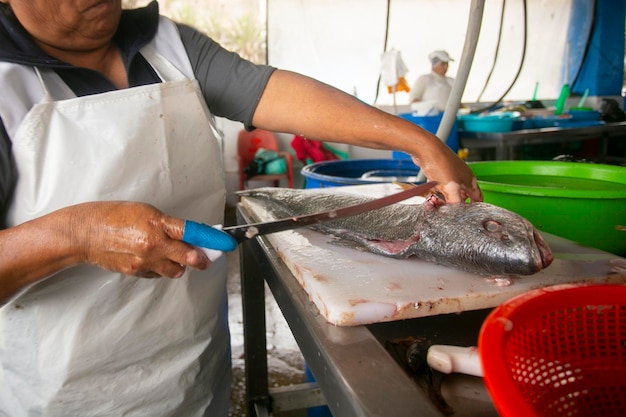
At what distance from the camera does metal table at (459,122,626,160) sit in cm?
520

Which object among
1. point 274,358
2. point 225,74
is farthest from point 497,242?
point 274,358

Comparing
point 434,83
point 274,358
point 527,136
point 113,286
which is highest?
point 434,83

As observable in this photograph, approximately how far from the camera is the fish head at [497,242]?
1077mm

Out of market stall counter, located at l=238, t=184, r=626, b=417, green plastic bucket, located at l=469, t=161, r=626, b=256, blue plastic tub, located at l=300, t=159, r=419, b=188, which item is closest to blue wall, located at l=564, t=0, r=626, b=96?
blue plastic tub, located at l=300, t=159, r=419, b=188

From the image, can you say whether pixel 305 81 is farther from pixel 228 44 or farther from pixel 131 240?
pixel 228 44

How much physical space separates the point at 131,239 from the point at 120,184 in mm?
382

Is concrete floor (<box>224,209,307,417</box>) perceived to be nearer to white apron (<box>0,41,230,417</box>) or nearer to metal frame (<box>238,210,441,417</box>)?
white apron (<box>0,41,230,417</box>)

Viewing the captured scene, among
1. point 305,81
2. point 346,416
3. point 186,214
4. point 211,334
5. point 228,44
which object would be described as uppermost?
point 228,44

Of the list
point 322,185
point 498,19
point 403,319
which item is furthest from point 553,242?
point 498,19

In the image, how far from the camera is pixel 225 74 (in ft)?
4.95

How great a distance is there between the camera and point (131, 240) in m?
0.95

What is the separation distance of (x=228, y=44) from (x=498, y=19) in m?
4.91

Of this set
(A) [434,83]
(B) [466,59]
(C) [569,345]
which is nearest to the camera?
(C) [569,345]

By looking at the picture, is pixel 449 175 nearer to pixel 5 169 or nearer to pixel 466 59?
pixel 466 59
